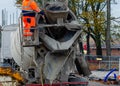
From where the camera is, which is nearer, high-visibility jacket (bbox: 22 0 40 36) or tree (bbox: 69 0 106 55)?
high-visibility jacket (bbox: 22 0 40 36)

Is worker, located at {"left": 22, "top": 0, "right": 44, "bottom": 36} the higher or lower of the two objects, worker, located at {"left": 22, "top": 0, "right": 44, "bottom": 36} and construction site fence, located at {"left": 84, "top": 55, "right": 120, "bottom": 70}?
the higher

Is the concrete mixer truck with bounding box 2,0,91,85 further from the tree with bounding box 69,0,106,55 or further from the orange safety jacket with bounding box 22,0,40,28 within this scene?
the tree with bounding box 69,0,106,55

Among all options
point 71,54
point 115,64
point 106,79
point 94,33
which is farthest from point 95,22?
point 71,54

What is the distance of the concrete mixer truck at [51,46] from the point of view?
34.2 ft

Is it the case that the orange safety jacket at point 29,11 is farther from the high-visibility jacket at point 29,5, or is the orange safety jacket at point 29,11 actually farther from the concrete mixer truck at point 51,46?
the concrete mixer truck at point 51,46

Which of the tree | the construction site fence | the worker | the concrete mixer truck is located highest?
the worker

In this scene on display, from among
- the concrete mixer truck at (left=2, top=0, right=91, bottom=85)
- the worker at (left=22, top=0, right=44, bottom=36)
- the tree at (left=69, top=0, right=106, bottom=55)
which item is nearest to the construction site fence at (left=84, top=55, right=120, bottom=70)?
the tree at (left=69, top=0, right=106, bottom=55)

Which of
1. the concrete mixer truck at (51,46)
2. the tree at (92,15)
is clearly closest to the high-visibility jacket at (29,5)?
the concrete mixer truck at (51,46)

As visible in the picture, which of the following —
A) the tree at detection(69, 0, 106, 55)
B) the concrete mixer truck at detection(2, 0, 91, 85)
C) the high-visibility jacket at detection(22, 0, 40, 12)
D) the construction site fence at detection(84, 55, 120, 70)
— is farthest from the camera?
the tree at detection(69, 0, 106, 55)

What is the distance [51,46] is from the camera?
10469 mm

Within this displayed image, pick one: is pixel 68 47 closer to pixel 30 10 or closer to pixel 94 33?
pixel 30 10

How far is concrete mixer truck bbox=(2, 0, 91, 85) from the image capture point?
10.4 meters

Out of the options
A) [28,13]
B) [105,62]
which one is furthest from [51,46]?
[105,62]

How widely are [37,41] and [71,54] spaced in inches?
46.4
